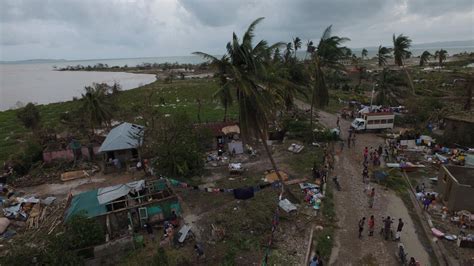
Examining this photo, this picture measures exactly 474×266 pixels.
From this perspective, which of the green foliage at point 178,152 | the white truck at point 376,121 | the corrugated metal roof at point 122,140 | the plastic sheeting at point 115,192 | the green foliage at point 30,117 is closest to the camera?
the plastic sheeting at point 115,192

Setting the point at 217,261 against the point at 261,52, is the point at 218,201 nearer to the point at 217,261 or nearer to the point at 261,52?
the point at 217,261

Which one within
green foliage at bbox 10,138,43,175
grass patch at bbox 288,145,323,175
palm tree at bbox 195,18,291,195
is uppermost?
palm tree at bbox 195,18,291,195

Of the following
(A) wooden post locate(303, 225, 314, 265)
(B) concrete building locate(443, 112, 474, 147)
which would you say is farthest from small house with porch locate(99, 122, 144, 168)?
(B) concrete building locate(443, 112, 474, 147)

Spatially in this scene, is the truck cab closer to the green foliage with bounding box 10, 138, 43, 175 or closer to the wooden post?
the wooden post

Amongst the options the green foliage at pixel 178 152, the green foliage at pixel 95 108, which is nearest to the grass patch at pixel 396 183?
the green foliage at pixel 178 152

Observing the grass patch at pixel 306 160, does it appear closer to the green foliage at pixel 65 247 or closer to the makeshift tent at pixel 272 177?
the makeshift tent at pixel 272 177
